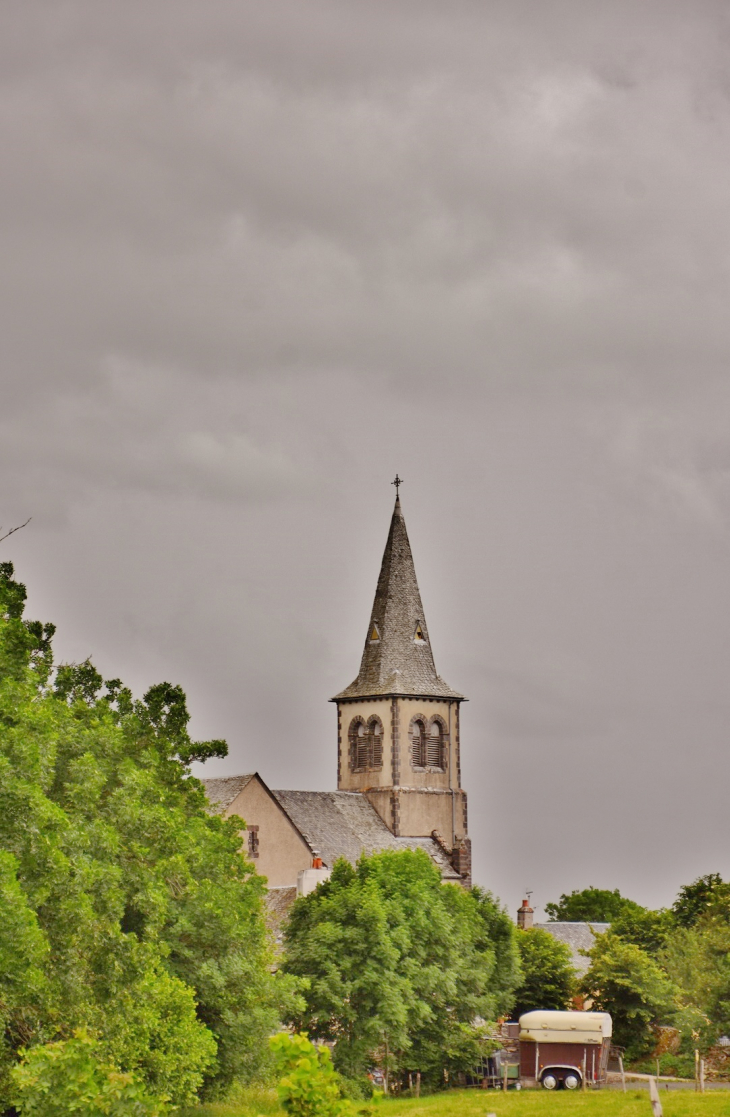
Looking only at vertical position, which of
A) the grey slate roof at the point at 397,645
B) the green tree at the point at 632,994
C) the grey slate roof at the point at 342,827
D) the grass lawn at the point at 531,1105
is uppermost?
the grey slate roof at the point at 397,645

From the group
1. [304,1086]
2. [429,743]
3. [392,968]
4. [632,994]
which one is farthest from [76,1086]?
[429,743]

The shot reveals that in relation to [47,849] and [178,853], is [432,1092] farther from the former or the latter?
[47,849]

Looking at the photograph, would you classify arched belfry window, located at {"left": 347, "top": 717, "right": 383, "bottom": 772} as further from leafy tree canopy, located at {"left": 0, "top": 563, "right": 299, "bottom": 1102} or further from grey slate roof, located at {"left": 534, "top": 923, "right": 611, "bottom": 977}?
leafy tree canopy, located at {"left": 0, "top": 563, "right": 299, "bottom": 1102}

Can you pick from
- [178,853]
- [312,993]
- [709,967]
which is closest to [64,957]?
[178,853]

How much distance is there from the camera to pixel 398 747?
93.6 m

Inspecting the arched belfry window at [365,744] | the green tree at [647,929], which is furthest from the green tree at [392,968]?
the arched belfry window at [365,744]

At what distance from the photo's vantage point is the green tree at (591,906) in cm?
12812

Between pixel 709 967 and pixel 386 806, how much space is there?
30735mm

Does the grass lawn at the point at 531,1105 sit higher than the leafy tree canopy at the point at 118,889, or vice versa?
the leafy tree canopy at the point at 118,889

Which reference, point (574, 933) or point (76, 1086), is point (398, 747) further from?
point (76, 1086)

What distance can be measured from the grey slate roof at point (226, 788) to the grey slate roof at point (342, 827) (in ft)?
8.99

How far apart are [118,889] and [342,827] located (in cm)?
4968

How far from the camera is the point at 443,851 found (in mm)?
93375

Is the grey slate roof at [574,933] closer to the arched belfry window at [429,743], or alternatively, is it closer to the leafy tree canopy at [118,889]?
the arched belfry window at [429,743]
